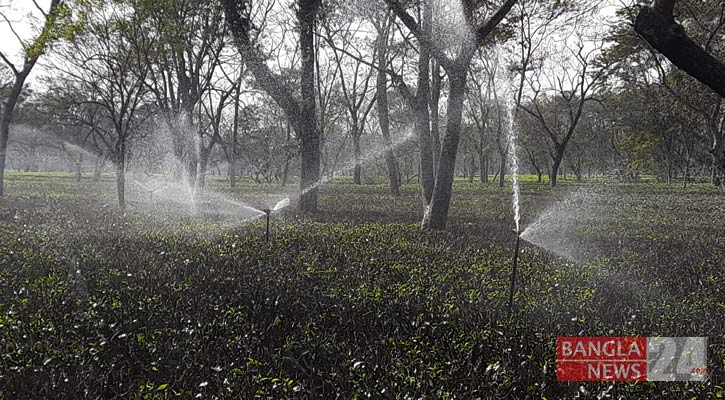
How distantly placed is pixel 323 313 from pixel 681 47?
13.7 feet

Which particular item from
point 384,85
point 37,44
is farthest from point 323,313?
point 384,85

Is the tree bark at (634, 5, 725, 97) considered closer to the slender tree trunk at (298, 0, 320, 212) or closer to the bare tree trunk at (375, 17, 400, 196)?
the slender tree trunk at (298, 0, 320, 212)

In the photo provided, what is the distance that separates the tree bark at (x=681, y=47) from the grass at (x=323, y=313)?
229 centimetres

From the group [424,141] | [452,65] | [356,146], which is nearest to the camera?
[452,65]

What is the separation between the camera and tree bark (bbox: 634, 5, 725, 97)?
4.77 metres

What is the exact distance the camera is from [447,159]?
10.1 meters

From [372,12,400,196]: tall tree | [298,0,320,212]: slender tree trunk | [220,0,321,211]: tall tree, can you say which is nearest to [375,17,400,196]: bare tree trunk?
[372,12,400,196]: tall tree

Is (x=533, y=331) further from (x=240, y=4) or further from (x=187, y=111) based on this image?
(x=187, y=111)

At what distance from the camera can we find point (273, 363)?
3549 mm

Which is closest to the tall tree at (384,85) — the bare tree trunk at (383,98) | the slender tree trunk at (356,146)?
the bare tree trunk at (383,98)

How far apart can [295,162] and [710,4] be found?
129 feet

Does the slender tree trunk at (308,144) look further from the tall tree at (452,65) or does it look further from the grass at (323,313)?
the grass at (323,313)

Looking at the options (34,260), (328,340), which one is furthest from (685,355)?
(34,260)

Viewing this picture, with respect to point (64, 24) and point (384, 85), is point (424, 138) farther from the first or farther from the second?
point (384, 85)
